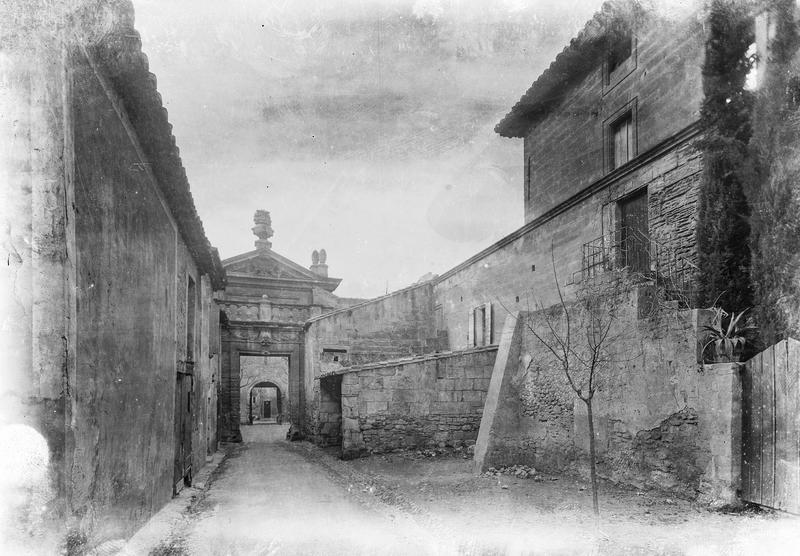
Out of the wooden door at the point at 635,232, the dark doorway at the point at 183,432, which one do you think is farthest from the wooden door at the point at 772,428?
the dark doorway at the point at 183,432

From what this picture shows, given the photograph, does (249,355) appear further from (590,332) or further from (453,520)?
(453,520)

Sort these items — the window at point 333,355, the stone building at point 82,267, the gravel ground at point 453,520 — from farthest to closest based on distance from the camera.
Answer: the window at point 333,355 → the gravel ground at point 453,520 → the stone building at point 82,267

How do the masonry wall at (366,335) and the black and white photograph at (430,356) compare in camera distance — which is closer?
the black and white photograph at (430,356)

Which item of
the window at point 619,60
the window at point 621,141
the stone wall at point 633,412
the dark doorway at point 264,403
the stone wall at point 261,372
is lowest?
the dark doorway at point 264,403

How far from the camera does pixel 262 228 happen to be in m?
29.1

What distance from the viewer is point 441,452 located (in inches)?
516

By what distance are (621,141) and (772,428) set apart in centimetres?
942

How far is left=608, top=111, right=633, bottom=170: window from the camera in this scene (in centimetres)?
1379

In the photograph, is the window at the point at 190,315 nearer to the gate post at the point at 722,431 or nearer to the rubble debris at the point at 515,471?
the rubble debris at the point at 515,471

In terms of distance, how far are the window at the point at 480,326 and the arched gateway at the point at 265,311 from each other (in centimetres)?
667

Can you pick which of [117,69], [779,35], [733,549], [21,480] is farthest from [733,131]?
[21,480]

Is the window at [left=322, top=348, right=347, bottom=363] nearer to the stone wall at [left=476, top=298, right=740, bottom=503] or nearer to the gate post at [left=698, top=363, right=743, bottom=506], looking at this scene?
the stone wall at [left=476, top=298, right=740, bottom=503]

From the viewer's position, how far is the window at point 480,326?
18.1 meters

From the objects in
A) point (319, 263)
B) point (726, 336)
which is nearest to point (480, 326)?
point (726, 336)
